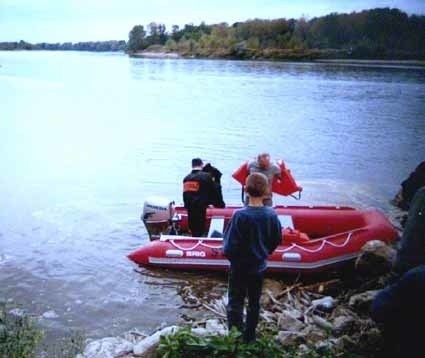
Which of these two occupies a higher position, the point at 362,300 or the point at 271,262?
the point at 362,300

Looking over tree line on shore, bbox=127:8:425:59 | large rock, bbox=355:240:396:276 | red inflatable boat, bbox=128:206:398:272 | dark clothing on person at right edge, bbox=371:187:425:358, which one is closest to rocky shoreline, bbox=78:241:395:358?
large rock, bbox=355:240:396:276

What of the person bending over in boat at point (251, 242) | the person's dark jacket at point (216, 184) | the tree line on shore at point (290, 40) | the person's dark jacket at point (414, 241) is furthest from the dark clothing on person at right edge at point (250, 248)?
the tree line on shore at point (290, 40)

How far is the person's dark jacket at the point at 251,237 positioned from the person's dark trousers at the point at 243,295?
0.31ft

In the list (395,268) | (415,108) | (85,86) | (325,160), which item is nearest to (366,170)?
(325,160)

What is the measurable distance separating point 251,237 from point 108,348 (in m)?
2.20

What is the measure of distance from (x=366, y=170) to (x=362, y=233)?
934 cm

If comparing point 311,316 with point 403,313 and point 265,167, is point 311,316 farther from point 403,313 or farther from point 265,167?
point 403,313

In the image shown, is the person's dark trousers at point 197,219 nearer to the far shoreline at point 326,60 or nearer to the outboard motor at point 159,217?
the outboard motor at point 159,217

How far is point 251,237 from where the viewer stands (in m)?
4.36

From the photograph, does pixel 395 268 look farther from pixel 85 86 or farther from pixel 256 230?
pixel 85 86

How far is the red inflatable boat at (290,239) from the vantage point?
24.5 ft

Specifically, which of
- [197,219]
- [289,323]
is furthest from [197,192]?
[289,323]

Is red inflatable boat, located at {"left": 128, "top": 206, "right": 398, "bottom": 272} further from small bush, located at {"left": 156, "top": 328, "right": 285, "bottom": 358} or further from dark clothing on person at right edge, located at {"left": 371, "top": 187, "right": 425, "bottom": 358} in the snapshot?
dark clothing on person at right edge, located at {"left": 371, "top": 187, "right": 425, "bottom": 358}

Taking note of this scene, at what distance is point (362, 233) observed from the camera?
759 cm
